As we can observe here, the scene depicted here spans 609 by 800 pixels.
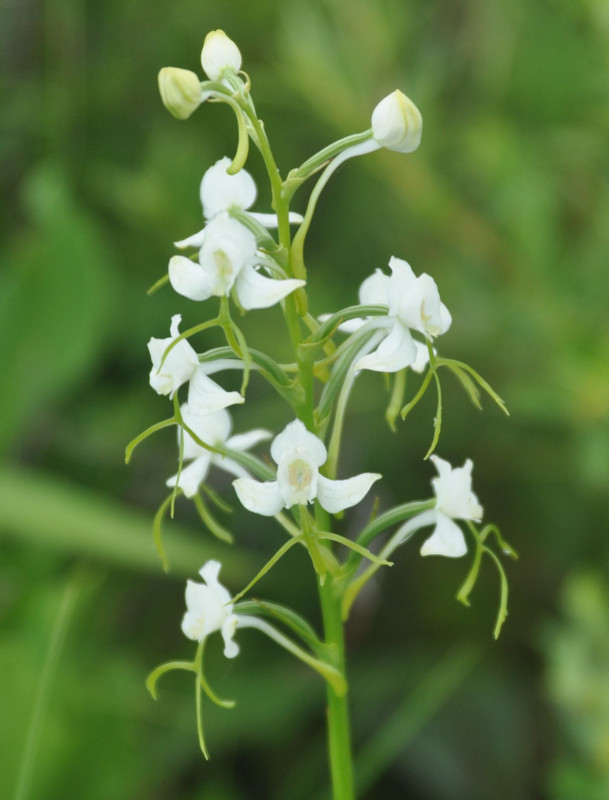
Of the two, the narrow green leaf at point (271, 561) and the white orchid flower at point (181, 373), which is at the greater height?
the white orchid flower at point (181, 373)

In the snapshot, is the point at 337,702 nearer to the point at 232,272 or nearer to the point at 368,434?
the point at 232,272

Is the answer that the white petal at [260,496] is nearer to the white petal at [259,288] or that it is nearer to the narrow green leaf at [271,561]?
the narrow green leaf at [271,561]

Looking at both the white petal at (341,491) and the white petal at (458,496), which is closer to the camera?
the white petal at (341,491)

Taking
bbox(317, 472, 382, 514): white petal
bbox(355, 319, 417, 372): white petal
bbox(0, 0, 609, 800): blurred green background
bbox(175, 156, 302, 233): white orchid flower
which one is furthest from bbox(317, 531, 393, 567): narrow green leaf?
bbox(0, 0, 609, 800): blurred green background

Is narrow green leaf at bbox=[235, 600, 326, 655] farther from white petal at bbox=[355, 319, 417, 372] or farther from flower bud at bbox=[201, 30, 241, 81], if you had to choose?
flower bud at bbox=[201, 30, 241, 81]

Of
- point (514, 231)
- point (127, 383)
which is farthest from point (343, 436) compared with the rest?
point (514, 231)

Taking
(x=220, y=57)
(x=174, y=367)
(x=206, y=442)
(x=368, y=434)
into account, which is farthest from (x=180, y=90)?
(x=368, y=434)

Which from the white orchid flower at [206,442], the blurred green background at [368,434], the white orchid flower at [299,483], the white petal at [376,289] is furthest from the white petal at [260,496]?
the blurred green background at [368,434]
